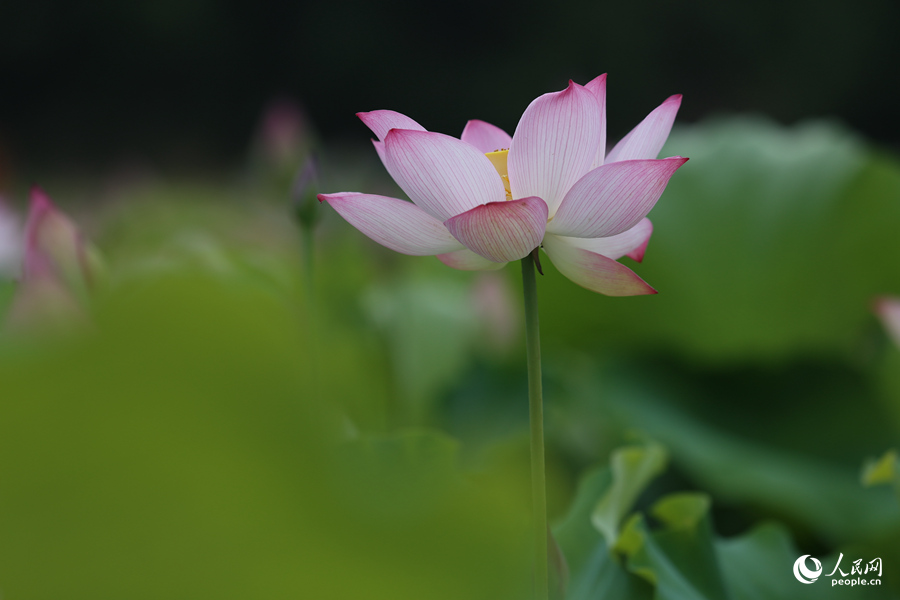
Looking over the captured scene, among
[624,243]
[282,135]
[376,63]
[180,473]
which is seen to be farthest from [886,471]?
[376,63]

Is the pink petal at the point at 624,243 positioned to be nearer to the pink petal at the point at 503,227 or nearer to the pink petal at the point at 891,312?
the pink petal at the point at 503,227

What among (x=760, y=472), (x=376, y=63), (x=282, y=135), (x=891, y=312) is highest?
(x=376, y=63)

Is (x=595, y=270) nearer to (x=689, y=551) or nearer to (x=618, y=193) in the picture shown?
(x=618, y=193)

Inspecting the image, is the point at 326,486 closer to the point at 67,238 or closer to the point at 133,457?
the point at 133,457

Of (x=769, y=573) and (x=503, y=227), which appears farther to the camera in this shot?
(x=769, y=573)

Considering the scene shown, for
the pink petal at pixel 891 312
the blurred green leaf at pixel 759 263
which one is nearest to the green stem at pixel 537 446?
the pink petal at pixel 891 312

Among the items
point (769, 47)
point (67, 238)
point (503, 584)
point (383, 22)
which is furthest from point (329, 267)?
point (383, 22)

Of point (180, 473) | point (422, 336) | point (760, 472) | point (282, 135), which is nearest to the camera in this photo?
point (180, 473)
